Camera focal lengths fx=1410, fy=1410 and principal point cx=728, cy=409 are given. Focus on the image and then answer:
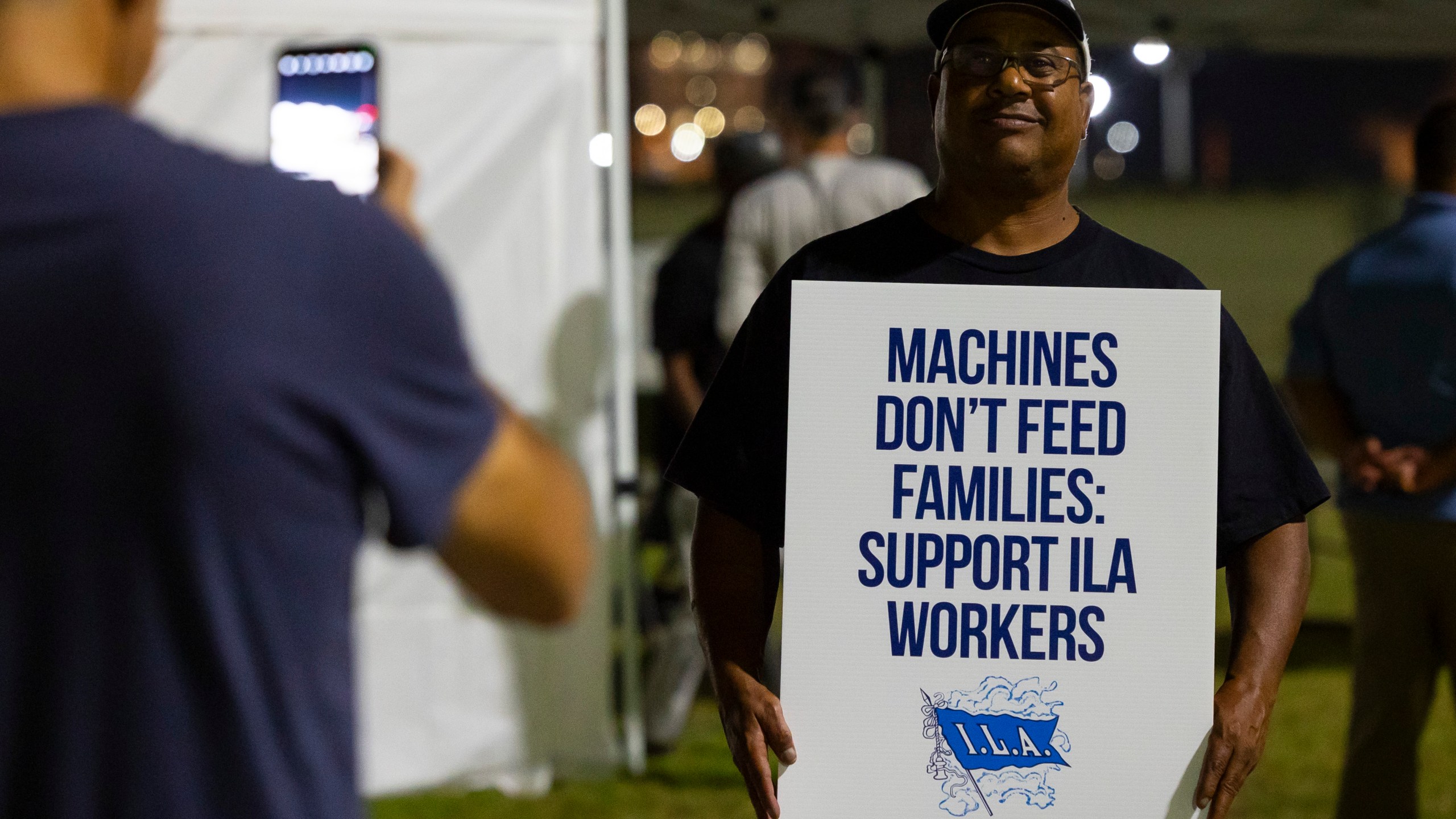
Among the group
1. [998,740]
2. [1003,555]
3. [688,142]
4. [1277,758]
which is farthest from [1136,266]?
[688,142]

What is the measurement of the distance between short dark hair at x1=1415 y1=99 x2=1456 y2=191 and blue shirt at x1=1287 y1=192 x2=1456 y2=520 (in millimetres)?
41

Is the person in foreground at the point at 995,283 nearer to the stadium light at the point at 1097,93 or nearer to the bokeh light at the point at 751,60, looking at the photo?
the stadium light at the point at 1097,93

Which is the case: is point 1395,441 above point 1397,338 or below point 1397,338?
below

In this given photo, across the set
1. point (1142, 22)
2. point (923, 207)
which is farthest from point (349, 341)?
point (1142, 22)

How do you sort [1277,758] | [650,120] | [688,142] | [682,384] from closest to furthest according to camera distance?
[682,384] → [1277,758] → [650,120] → [688,142]

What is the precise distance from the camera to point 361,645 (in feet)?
13.4

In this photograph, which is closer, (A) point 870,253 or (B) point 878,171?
(A) point 870,253

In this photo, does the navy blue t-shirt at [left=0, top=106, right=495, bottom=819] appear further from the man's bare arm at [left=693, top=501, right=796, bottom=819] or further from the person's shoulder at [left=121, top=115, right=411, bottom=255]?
the man's bare arm at [left=693, top=501, right=796, bottom=819]

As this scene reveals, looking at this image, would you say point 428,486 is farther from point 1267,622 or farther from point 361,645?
point 361,645

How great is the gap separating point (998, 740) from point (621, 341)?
2.72m

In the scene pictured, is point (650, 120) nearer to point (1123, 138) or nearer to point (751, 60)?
point (751, 60)

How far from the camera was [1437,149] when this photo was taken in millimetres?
3441

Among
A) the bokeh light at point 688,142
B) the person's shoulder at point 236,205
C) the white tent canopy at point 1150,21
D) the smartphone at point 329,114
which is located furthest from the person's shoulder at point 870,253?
the bokeh light at point 688,142

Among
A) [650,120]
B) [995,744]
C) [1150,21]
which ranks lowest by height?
[650,120]
